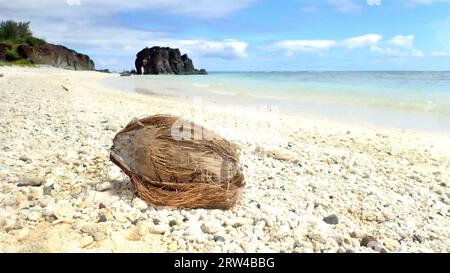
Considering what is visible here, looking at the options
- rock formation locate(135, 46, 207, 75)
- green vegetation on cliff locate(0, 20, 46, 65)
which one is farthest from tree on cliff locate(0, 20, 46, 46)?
rock formation locate(135, 46, 207, 75)

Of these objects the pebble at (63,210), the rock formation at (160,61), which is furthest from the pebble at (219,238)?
the rock formation at (160,61)

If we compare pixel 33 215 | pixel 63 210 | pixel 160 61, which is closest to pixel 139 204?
pixel 63 210

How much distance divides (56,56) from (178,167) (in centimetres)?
6937

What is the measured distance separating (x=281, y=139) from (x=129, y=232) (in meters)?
5.90

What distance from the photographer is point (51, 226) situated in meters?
3.74

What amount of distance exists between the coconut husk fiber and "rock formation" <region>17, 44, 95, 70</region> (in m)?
58.2

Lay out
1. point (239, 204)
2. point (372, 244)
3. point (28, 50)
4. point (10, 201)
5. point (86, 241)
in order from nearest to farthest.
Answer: point (86, 241) → point (372, 244) → point (10, 201) → point (239, 204) → point (28, 50)

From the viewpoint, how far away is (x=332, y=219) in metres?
4.32

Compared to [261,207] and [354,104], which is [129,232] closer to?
[261,207]

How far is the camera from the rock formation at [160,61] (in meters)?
92.9

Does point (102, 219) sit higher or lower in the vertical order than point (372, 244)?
higher

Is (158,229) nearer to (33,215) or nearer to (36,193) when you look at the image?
(33,215)
